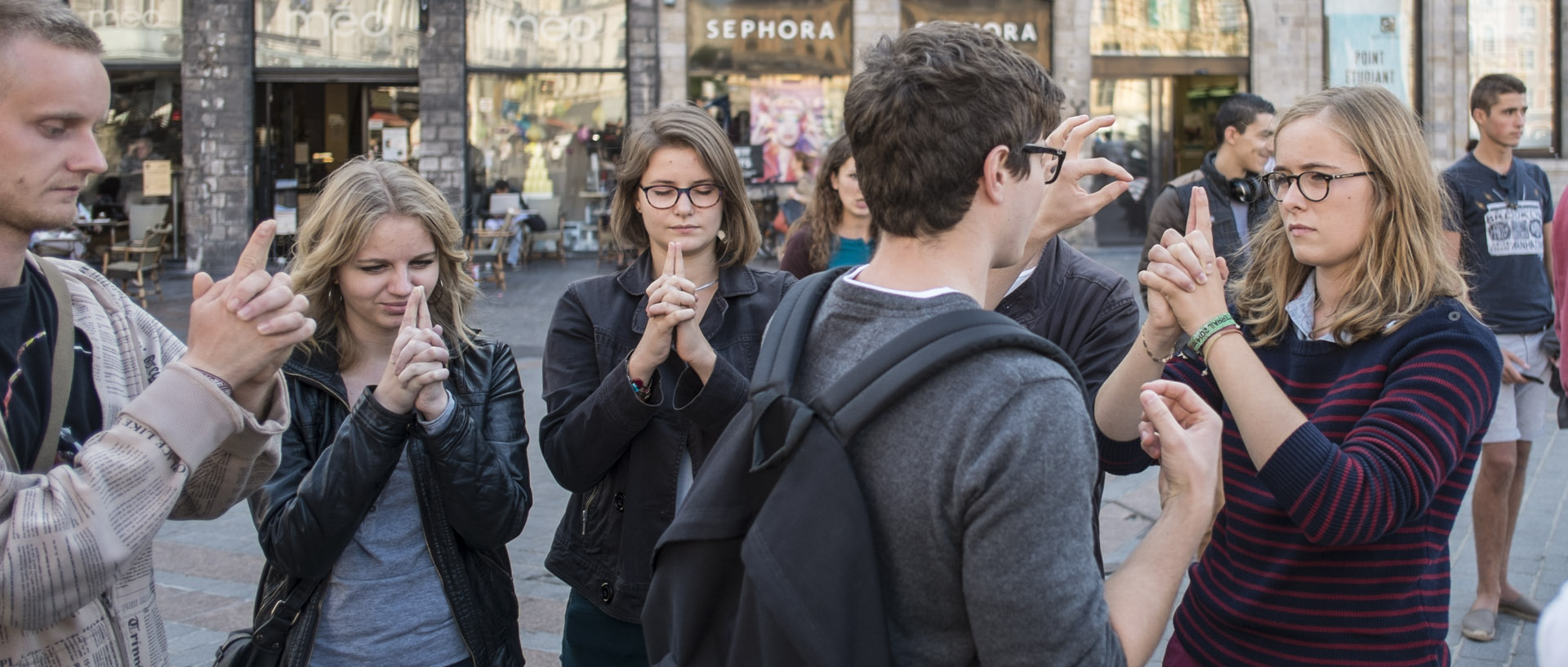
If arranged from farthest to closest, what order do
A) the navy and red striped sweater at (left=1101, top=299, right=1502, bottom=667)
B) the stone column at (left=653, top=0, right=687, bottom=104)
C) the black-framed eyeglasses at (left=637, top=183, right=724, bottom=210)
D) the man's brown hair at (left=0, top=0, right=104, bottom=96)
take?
1. the stone column at (left=653, top=0, right=687, bottom=104)
2. the black-framed eyeglasses at (left=637, top=183, right=724, bottom=210)
3. the navy and red striped sweater at (left=1101, top=299, right=1502, bottom=667)
4. the man's brown hair at (left=0, top=0, right=104, bottom=96)

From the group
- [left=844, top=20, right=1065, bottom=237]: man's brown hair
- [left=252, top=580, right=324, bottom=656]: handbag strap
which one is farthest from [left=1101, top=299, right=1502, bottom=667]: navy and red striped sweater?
[left=252, top=580, right=324, bottom=656]: handbag strap

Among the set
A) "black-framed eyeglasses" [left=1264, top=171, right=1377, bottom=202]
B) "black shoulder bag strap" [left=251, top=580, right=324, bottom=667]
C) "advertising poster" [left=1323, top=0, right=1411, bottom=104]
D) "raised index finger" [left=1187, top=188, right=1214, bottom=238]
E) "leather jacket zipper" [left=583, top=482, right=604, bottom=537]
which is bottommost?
"black shoulder bag strap" [left=251, top=580, right=324, bottom=667]

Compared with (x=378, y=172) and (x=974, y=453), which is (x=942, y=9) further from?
(x=974, y=453)

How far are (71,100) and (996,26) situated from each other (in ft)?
55.6

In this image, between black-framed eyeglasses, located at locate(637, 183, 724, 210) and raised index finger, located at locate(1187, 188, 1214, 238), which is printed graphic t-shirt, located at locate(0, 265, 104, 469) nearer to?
black-framed eyeglasses, located at locate(637, 183, 724, 210)

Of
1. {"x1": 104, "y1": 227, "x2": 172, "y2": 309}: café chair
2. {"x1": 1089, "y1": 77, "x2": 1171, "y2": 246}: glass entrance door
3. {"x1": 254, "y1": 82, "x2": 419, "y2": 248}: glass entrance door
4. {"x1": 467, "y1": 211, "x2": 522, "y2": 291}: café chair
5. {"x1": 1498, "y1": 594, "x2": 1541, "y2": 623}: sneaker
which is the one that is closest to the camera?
{"x1": 1498, "y1": 594, "x2": 1541, "y2": 623}: sneaker

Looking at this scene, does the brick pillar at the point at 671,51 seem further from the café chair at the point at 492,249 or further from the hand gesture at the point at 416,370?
the hand gesture at the point at 416,370

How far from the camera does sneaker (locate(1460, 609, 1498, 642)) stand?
14.4ft

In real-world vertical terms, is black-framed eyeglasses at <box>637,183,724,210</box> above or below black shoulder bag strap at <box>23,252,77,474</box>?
above

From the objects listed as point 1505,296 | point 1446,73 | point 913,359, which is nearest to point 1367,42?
point 1446,73

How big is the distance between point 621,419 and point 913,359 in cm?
126

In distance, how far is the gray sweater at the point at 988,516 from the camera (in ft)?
4.85

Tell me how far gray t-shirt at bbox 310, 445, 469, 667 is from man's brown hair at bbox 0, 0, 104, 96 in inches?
41.6

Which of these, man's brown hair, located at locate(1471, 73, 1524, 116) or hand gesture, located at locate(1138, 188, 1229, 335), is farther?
man's brown hair, located at locate(1471, 73, 1524, 116)
